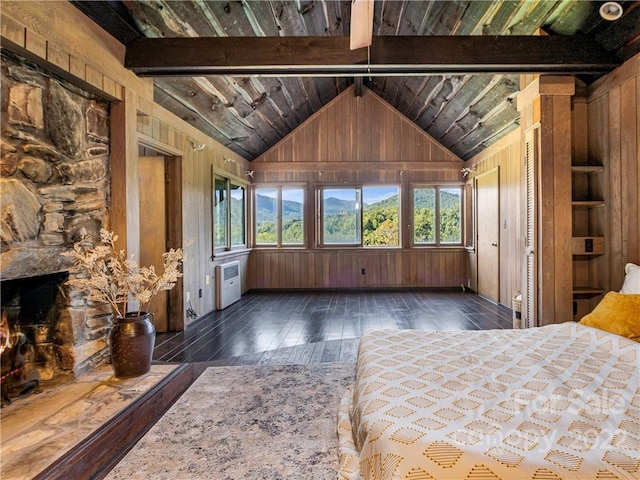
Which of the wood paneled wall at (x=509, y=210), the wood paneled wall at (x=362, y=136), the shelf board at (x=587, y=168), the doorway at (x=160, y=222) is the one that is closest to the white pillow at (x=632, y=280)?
the shelf board at (x=587, y=168)

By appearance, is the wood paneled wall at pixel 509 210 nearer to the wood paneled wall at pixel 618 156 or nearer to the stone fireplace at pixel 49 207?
the wood paneled wall at pixel 618 156

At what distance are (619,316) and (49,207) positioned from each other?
3.53m

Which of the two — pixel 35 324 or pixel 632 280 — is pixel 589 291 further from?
pixel 35 324

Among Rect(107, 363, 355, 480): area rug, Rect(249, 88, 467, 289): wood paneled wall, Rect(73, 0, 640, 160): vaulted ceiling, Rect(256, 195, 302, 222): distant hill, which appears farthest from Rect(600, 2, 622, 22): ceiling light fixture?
Rect(256, 195, 302, 222): distant hill

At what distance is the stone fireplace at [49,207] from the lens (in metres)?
1.75

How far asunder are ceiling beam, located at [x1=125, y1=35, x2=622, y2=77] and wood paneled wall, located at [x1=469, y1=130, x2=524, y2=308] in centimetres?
175

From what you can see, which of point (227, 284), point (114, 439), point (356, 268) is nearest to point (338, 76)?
point (114, 439)

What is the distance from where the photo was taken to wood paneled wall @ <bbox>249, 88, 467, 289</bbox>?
6.09 metres

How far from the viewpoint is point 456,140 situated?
18.5ft

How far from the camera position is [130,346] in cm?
220

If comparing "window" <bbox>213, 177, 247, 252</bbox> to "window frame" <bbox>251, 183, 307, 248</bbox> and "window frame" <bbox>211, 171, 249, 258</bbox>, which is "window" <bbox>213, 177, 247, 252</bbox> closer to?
"window frame" <bbox>211, 171, 249, 258</bbox>

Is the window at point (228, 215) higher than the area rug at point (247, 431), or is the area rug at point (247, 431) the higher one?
the window at point (228, 215)

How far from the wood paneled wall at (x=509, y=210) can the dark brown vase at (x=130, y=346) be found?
4.33 m

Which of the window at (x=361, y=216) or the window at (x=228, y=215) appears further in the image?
the window at (x=361, y=216)
